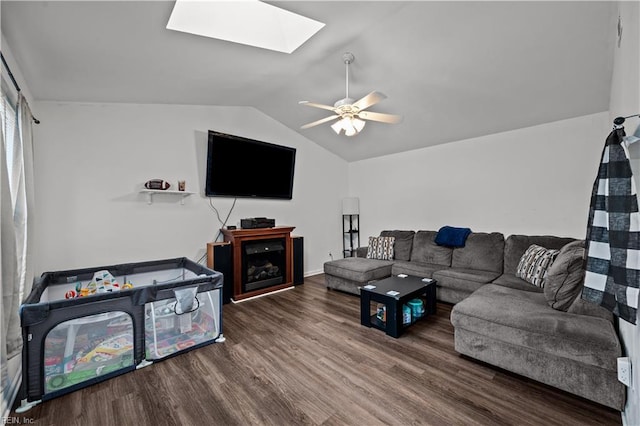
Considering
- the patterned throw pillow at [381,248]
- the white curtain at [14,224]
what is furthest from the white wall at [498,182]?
the white curtain at [14,224]

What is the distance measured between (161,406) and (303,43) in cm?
310

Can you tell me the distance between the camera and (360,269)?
12.6 feet

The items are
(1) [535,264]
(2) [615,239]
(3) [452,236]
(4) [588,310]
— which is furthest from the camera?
(3) [452,236]

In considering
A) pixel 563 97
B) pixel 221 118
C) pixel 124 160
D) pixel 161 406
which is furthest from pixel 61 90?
pixel 563 97

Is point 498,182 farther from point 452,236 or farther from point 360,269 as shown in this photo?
point 360,269

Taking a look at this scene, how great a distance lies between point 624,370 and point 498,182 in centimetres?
290

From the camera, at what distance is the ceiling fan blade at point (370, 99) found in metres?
2.28

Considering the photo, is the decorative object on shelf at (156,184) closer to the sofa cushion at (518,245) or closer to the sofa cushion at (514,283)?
the sofa cushion at (514,283)

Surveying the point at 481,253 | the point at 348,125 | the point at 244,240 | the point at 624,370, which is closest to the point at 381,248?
the point at 481,253

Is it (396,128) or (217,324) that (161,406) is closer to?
(217,324)

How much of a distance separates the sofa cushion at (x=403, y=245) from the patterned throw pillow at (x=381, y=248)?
0.25 ft

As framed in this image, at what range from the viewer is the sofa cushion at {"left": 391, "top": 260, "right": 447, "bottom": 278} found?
146 inches

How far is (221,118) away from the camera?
13.5 feet

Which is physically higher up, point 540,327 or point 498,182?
point 498,182
